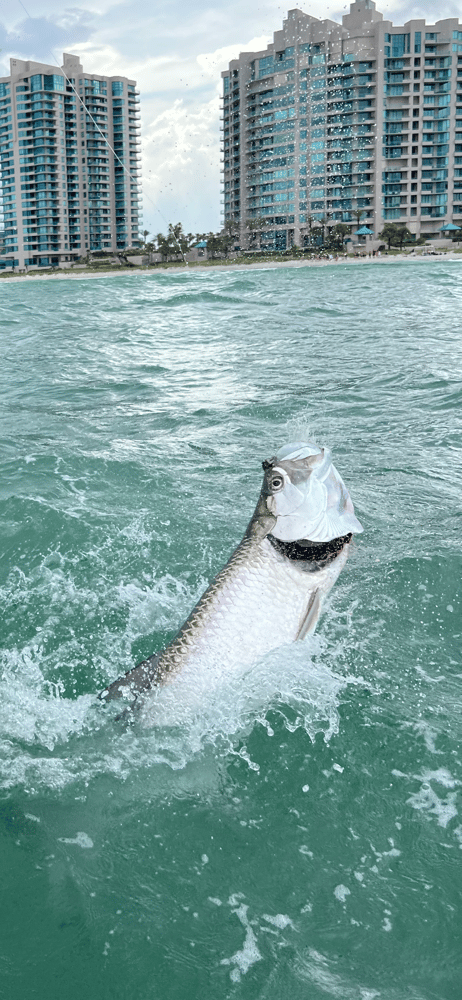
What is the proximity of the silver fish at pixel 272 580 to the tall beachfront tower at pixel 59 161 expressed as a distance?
140953mm

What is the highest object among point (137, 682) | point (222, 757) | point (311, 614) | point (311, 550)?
point (311, 550)

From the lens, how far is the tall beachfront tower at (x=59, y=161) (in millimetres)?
136000

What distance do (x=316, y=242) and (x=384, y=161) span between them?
15903 millimetres

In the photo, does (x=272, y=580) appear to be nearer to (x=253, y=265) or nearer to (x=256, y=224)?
(x=253, y=265)

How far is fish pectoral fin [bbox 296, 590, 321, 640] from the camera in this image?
15.3ft

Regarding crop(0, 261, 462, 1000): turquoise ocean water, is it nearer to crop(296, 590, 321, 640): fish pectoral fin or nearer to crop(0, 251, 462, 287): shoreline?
crop(296, 590, 321, 640): fish pectoral fin

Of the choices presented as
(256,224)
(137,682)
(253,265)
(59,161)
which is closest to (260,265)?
(253,265)

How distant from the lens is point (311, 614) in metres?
4.67

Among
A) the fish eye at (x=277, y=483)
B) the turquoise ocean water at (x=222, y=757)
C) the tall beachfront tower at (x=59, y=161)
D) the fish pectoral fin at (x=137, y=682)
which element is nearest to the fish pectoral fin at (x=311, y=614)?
the turquoise ocean water at (x=222, y=757)

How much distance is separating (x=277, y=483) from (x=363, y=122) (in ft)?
412

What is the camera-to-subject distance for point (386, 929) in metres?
3.47

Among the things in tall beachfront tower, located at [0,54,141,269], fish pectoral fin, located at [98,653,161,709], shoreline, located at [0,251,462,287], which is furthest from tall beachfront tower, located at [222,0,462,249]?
fish pectoral fin, located at [98,653,161,709]

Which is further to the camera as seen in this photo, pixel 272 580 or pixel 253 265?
pixel 253 265

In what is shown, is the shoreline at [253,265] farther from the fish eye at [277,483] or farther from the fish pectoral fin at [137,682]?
the fish pectoral fin at [137,682]
